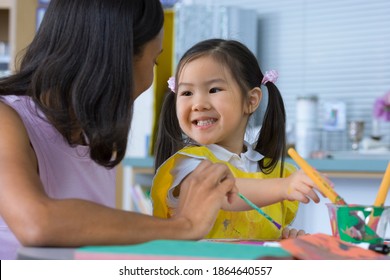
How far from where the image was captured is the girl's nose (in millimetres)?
1396

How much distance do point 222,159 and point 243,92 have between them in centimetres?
17

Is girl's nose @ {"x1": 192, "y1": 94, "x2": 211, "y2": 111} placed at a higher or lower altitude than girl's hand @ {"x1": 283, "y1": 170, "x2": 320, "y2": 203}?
higher

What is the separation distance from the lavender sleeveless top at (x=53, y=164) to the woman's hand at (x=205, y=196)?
25 cm

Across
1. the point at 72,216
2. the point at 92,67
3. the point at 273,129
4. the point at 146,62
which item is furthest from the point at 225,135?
the point at 72,216

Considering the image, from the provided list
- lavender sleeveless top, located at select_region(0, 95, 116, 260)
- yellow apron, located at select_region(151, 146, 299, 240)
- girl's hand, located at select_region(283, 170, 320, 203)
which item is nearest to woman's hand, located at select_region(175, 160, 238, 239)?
girl's hand, located at select_region(283, 170, 320, 203)

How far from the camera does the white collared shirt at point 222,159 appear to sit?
51.7 inches

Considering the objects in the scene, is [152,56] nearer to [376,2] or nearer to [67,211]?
[67,211]

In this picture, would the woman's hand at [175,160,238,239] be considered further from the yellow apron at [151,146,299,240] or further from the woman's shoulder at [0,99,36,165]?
the yellow apron at [151,146,299,240]

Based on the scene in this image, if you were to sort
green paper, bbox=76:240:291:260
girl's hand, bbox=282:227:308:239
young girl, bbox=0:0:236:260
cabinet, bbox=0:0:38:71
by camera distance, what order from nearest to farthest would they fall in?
green paper, bbox=76:240:291:260
young girl, bbox=0:0:236:260
girl's hand, bbox=282:227:308:239
cabinet, bbox=0:0:38:71

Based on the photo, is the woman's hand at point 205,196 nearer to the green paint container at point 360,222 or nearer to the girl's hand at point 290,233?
the green paint container at point 360,222

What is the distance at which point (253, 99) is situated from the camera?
1549 mm

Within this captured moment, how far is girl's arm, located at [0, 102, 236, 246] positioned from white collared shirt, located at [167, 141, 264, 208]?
39 centimetres

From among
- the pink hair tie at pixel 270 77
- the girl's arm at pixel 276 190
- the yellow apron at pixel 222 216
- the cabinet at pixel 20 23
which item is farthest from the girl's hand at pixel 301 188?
the cabinet at pixel 20 23

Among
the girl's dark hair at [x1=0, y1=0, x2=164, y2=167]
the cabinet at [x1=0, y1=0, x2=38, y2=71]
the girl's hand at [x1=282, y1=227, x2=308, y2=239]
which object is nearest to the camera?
the girl's dark hair at [x1=0, y1=0, x2=164, y2=167]
